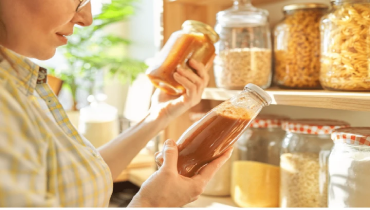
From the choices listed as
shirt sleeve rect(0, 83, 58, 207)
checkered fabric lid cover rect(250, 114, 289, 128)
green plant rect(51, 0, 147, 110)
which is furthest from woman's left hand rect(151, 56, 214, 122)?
green plant rect(51, 0, 147, 110)

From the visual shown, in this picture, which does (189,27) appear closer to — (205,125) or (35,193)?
(205,125)

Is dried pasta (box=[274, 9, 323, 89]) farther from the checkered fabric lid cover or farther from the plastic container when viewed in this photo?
the plastic container

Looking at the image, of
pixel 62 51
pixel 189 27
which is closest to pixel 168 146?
pixel 189 27

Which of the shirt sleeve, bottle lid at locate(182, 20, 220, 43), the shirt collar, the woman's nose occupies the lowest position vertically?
the shirt sleeve

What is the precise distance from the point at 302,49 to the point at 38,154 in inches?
25.3

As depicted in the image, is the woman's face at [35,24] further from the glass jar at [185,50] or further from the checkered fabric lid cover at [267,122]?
the checkered fabric lid cover at [267,122]

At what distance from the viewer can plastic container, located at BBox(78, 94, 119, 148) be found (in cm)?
142

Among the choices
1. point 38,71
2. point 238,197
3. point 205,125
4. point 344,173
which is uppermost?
point 38,71

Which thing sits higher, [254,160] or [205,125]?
[205,125]

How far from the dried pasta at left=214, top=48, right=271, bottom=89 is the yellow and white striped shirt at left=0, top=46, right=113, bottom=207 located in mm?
419

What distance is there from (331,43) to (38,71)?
569mm

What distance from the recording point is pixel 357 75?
0.71 meters

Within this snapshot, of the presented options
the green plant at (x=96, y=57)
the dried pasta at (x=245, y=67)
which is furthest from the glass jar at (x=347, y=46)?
the green plant at (x=96, y=57)

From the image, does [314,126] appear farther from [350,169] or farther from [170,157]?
[170,157]
